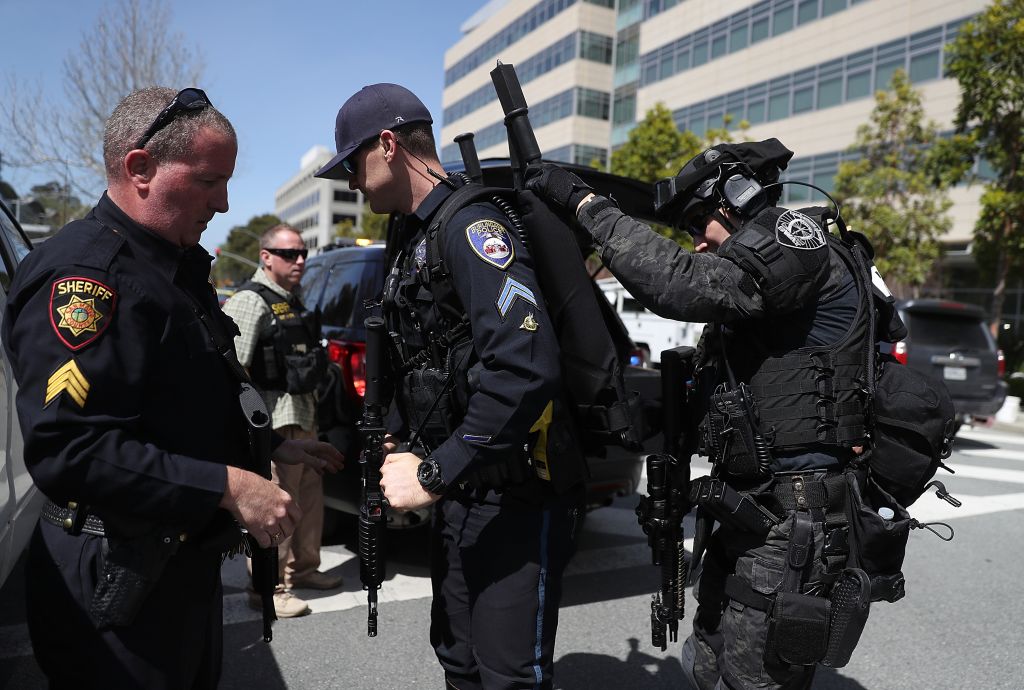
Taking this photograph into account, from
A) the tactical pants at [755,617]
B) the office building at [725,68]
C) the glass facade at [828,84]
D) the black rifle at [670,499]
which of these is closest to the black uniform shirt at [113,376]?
the black rifle at [670,499]

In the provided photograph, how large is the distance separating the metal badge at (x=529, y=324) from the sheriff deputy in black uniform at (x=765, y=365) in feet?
1.41

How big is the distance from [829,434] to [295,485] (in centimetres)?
297

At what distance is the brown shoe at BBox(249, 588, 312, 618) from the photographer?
3.85 metres

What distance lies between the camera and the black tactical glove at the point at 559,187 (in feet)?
7.47

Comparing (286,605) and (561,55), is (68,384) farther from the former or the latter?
(561,55)

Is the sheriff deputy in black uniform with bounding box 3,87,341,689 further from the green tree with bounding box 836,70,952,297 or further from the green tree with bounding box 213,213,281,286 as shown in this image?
the green tree with bounding box 213,213,281,286

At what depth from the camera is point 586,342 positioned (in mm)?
2059

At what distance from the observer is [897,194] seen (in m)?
18.8

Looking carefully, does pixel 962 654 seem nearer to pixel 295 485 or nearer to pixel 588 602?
pixel 588 602

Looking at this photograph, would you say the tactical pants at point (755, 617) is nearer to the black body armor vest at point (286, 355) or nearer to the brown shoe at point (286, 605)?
the brown shoe at point (286, 605)

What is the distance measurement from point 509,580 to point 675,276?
936 millimetres

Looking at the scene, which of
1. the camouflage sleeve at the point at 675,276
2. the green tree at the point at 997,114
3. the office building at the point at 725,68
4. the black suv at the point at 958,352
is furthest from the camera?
the office building at the point at 725,68

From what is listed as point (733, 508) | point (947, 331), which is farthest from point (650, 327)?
point (733, 508)

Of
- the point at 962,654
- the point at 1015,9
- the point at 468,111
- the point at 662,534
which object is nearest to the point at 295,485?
the point at 662,534
